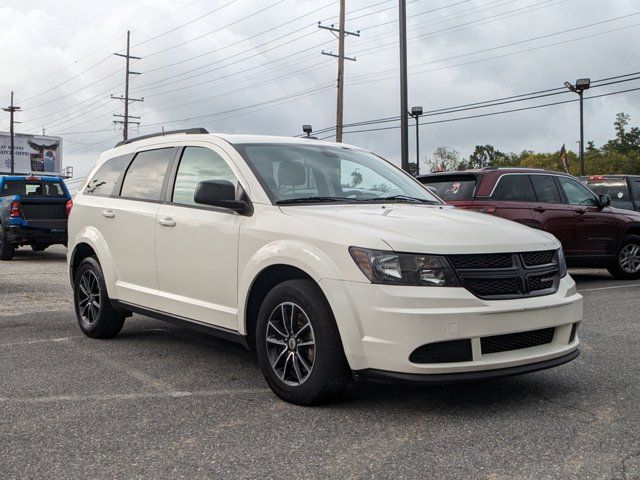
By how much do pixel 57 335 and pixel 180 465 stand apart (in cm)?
390

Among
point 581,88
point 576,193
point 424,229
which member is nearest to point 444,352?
point 424,229

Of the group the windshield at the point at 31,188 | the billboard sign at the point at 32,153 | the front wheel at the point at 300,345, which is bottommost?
the front wheel at the point at 300,345

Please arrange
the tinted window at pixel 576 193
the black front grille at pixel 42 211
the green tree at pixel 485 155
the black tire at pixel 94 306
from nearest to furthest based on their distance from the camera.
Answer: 1. the black tire at pixel 94 306
2. the tinted window at pixel 576 193
3. the black front grille at pixel 42 211
4. the green tree at pixel 485 155

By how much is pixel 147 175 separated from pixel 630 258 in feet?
28.9

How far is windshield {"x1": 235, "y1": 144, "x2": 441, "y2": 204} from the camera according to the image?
5.05m

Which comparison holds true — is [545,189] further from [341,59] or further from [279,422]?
[341,59]

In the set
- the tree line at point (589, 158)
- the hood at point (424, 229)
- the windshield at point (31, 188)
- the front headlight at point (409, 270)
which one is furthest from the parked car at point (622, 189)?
the tree line at point (589, 158)

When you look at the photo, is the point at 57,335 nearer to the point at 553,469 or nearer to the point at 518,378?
the point at 518,378

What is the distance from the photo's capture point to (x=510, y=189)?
10.7m

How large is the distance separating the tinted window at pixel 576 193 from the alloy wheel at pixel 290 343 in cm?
799

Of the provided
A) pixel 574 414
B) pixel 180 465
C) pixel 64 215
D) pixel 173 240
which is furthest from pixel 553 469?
pixel 64 215

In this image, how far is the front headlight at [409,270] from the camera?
4.00m

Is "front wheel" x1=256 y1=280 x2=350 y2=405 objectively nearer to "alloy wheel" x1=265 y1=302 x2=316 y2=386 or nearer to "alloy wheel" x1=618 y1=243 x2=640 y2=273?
"alloy wheel" x1=265 y1=302 x2=316 y2=386

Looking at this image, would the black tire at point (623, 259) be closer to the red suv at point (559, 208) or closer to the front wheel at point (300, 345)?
the red suv at point (559, 208)
